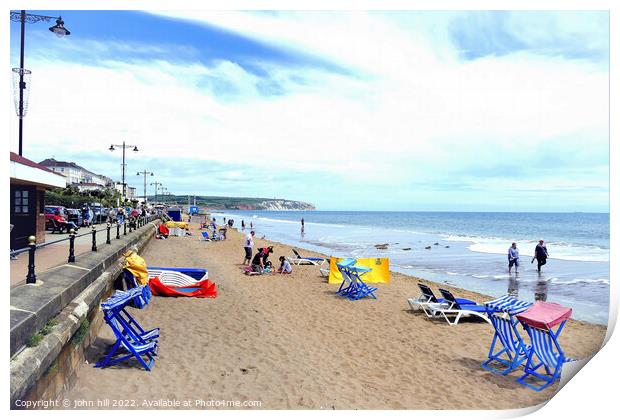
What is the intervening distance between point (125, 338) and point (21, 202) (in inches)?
344

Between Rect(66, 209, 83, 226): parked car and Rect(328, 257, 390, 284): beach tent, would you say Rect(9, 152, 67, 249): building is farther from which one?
Rect(66, 209, 83, 226): parked car


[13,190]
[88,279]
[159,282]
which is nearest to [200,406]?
[88,279]

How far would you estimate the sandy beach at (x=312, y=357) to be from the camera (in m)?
5.66

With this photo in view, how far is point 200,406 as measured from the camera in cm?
523

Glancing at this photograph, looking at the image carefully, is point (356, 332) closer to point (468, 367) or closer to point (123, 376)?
point (468, 367)

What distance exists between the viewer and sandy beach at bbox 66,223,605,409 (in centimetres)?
566

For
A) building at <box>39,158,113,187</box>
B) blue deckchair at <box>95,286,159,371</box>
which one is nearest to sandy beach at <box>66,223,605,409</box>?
blue deckchair at <box>95,286,159,371</box>

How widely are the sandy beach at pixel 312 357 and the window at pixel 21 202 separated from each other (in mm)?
5556

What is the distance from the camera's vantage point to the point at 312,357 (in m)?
7.20

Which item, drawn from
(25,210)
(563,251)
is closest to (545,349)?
(25,210)

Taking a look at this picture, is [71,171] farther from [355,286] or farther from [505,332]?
[505,332]

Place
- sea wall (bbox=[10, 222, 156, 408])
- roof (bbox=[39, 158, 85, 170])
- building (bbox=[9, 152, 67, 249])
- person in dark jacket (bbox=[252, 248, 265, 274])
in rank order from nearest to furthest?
sea wall (bbox=[10, 222, 156, 408])
building (bbox=[9, 152, 67, 249])
person in dark jacket (bbox=[252, 248, 265, 274])
roof (bbox=[39, 158, 85, 170])

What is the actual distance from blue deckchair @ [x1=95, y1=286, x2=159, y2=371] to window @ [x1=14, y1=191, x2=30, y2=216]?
8.14 metres

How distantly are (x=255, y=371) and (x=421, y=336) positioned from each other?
12.7 ft
